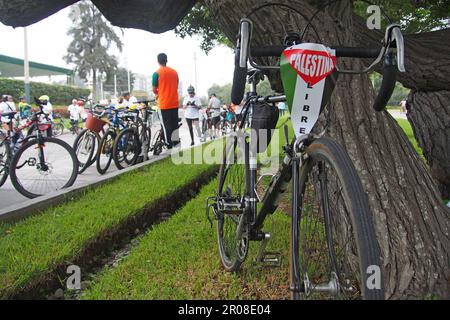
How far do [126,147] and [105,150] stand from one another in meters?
0.40

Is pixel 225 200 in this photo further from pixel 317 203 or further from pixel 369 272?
pixel 369 272

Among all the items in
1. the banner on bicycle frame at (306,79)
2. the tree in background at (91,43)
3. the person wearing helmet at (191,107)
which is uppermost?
the tree in background at (91,43)

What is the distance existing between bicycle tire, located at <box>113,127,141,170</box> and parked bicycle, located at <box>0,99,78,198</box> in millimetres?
1593

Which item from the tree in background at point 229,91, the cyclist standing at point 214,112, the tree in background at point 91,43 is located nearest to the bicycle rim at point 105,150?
the tree in background at point 229,91

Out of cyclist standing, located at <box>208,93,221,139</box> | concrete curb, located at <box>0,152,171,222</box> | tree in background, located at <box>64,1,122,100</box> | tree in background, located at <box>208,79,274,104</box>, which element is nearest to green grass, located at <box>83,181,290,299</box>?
tree in background, located at <box>208,79,274,104</box>

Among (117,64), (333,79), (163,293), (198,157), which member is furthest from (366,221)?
(117,64)

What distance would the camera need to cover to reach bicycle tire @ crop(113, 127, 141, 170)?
276 inches

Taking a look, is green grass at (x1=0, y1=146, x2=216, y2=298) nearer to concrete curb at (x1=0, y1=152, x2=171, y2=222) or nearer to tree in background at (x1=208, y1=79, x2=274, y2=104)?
concrete curb at (x1=0, y1=152, x2=171, y2=222)

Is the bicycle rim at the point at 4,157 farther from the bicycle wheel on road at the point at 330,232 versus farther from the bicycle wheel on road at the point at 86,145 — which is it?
the bicycle wheel on road at the point at 330,232

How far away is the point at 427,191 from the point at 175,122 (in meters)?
6.29

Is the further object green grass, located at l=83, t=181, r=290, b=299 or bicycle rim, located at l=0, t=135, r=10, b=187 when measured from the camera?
bicycle rim, located at l=0, t=135, r=10, b=187

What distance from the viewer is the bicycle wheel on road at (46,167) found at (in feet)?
16.9

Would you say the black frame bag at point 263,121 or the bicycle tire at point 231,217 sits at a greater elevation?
the black frame bag at point 263,121

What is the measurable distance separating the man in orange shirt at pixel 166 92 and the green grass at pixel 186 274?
4715mm
